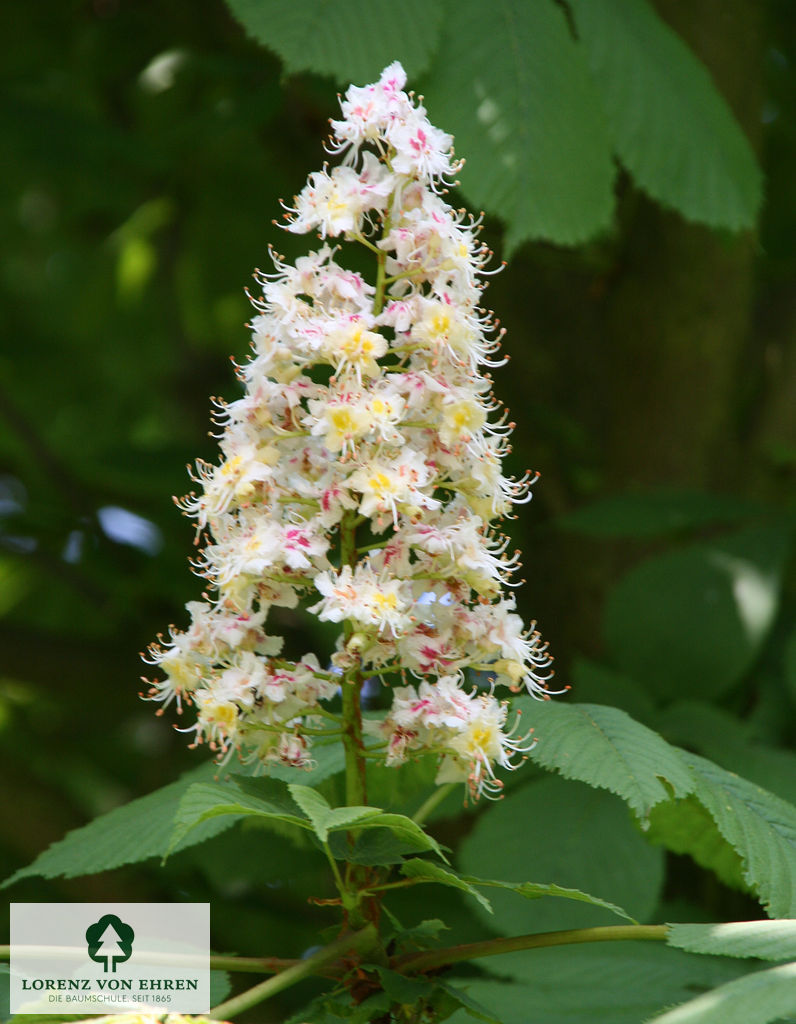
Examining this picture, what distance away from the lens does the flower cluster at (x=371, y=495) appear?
144 cm

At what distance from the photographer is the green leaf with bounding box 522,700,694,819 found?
1.41 meters

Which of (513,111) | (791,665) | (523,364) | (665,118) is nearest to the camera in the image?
(513,111)

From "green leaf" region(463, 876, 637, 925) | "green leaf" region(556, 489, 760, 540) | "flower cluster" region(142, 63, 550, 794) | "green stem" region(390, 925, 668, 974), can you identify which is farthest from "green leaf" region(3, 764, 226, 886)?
"green leaf" region(556, 489, 760, 540)

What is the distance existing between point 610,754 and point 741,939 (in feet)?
0.83

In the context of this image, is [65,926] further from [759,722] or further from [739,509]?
[739,509]

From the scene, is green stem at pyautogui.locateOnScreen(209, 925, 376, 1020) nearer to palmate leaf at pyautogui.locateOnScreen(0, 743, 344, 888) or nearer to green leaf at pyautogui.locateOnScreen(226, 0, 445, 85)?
palmate leaf at pyautogui.locateOnScreen(0, 743, 344, 888)

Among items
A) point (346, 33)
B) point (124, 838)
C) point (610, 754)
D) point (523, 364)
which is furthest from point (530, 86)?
point (523, 364)

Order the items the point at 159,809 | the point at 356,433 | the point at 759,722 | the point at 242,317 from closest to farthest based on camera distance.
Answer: the point at 356,433
the point at 159,809
the point at 759,722
the point at 242,317

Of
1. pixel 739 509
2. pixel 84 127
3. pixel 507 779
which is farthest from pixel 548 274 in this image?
pixel 507 779

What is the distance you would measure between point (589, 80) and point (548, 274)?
1.52m

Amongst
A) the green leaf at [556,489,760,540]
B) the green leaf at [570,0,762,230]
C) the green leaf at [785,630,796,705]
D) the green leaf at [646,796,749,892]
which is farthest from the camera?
the green leaf at [556,489,760,540]

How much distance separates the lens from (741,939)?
1.38m

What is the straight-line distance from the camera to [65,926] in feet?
8.00

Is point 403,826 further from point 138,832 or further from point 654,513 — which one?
point 654,513
